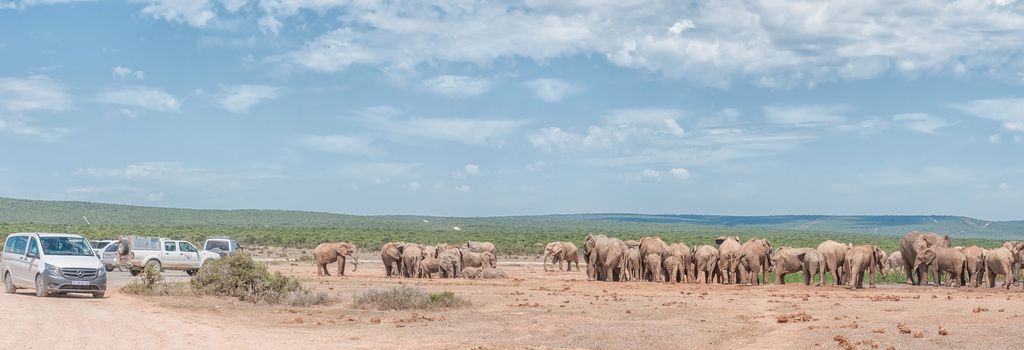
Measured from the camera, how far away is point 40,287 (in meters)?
30.8

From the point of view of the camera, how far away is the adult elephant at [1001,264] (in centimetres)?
4153

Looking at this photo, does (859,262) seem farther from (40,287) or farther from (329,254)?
(40,287)

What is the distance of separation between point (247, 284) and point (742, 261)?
19197 mm

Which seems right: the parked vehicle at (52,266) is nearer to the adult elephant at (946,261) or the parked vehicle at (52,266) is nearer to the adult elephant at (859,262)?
the adult elephant at (859,262)

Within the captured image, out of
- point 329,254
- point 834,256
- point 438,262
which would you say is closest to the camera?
point 834,256

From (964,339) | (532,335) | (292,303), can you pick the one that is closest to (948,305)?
(964,339)

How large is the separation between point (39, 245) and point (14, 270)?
1.80m

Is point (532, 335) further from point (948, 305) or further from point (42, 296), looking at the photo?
point (42, 296)

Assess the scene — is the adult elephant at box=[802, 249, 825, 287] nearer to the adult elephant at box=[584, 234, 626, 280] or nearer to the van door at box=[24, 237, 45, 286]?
the adult elephant at box=[584, 234, 626, 280]

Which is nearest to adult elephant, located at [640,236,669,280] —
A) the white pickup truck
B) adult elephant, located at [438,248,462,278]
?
adult elephant, located at [438,248,462,278]

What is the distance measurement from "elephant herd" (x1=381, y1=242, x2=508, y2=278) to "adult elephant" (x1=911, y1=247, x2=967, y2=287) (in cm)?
1677

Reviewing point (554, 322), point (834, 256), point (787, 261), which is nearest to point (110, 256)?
point (787, 261)

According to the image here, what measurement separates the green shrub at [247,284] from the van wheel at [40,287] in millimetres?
4588

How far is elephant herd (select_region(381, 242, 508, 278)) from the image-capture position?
47.5 m
